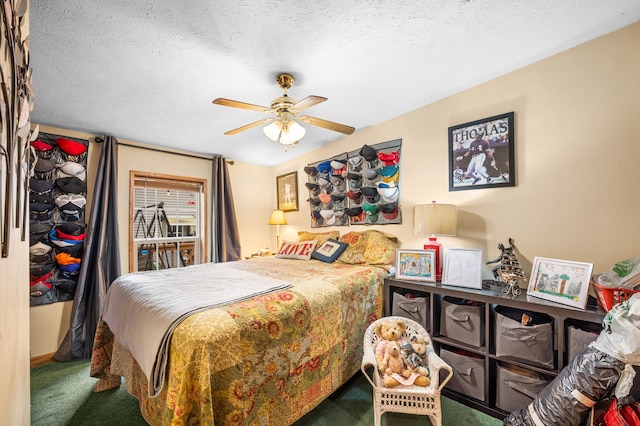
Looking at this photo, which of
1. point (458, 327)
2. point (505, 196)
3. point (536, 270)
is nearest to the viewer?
point (536, 270)

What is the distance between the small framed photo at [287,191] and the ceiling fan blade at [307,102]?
2236mm

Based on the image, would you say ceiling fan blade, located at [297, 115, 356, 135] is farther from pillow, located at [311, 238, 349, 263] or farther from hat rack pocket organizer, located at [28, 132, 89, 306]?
hat rack pocket organizer, located at [28, 132, 89, 306]

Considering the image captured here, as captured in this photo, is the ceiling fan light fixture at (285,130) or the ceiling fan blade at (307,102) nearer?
the ceiling fan blade at (307,102)

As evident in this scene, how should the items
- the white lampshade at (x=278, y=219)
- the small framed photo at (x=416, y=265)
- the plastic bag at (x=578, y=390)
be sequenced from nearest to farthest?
1. the plastic bag at (x=578, y=390)
2. the small framed photo at (x=416, y=265)
3. the white lampshade at (x=278, y=219)

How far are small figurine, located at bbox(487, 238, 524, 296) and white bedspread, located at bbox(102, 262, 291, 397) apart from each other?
1.53m

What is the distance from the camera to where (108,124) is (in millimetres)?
2787

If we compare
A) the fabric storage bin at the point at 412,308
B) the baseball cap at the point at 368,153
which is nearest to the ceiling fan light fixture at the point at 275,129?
the baseball cap at the point at 368,153

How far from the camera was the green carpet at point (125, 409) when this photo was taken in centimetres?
168

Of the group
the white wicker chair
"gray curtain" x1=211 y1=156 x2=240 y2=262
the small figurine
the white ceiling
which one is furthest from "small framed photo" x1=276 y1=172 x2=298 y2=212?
the white wicker chair

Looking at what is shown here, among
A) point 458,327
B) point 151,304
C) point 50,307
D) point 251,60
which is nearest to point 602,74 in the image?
point 458,327

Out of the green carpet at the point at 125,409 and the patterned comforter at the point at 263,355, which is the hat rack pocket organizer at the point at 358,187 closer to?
the patterned comforter at the point at 263,355

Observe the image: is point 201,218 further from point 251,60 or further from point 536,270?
point 536,270

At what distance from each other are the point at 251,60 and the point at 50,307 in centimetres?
328

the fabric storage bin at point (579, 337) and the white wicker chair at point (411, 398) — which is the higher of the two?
the fabric storage bin at point (579, 337)
